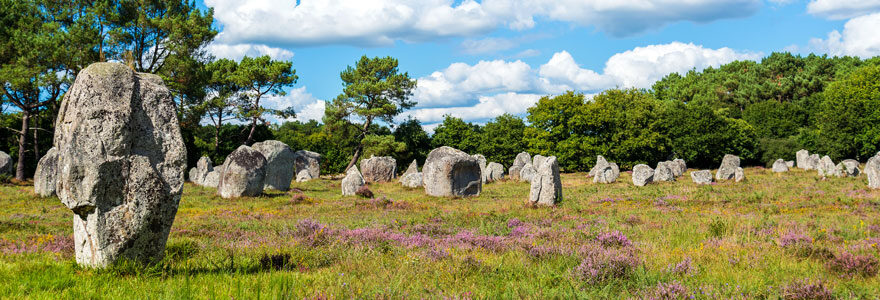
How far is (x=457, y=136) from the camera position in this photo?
64.8m

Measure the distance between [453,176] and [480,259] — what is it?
1574 centimetres

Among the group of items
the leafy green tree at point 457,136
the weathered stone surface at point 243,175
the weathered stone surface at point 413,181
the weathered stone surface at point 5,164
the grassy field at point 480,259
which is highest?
the leafy green tree at point 457,136

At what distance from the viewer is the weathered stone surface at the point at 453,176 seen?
77.9ft

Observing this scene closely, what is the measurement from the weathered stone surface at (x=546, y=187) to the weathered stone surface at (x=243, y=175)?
40.9 feet

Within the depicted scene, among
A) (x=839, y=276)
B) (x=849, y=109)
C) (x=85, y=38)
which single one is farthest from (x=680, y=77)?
(x=839, y=276)

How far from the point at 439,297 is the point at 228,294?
7.48 feet

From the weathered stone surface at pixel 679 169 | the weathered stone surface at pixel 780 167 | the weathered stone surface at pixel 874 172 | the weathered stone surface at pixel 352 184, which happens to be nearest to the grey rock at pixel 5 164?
the weathered stone surface at pixel 352 184

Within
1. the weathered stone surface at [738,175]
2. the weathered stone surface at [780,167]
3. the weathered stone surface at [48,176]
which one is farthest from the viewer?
the weathered stone surface at [780,167]

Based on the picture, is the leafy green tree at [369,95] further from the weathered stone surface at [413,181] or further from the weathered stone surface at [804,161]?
the weathered stone surface at [804,161]

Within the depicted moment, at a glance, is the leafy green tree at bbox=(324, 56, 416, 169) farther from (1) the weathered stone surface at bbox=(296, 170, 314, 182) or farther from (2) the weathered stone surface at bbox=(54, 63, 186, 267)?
(2) the weathered stone surface at bbox=(54, 63, 186, 267)

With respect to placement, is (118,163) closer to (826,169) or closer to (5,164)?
(5,164)

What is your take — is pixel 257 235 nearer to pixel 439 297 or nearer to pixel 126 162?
pixel 126 162

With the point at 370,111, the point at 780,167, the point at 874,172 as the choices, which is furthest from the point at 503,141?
the point at 874,172

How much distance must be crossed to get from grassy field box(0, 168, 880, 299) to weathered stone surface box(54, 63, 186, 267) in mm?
395
